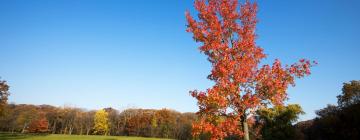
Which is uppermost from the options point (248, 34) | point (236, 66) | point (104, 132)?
point (248, 34)

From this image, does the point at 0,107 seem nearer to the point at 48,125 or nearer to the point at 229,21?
the point at 229,21

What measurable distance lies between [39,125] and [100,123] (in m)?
26.7

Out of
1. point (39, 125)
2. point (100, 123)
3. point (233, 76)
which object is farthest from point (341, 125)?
point (39, 125)

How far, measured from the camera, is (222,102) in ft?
34.2

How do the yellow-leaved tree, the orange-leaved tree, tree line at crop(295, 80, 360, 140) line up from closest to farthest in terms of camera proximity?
1. the orange-leaved tree
2. tree line at crop(295, 80, 360, 140)
3. the yellow-leaved tree

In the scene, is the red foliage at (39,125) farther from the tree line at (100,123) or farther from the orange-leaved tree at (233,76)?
the orange-leaved tree at (233,76)

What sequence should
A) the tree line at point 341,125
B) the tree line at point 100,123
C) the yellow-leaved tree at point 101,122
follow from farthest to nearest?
the yellow-leaved tree at point 101,122, the tree line at point 100,123, the tree line at point 341,125

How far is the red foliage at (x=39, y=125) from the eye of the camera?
11556 cm

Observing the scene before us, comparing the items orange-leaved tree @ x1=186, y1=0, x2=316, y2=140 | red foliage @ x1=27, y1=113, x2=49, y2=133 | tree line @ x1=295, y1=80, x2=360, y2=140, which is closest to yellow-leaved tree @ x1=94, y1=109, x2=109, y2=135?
red foliage @ x1=27, y1=113, x2=49, y2=133

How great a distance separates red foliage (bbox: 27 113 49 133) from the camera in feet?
379

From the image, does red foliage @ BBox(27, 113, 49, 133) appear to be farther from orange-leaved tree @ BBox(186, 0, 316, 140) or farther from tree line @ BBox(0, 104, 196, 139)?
orange-leaved tree @ BBox(186, 0, 316, 140)

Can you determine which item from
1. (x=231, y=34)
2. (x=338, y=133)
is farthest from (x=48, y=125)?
(x=231, y=34)

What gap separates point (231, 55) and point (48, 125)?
131 m

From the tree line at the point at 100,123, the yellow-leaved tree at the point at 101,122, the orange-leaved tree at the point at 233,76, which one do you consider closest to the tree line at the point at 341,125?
the orange-leaved tree at the point at 233,76
